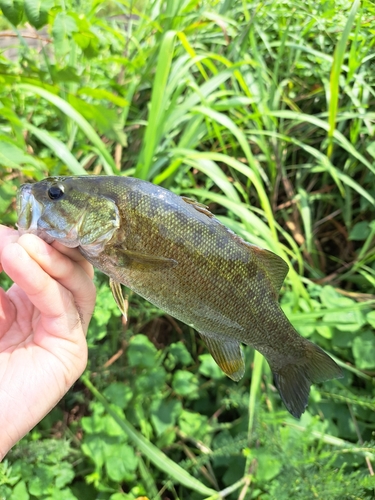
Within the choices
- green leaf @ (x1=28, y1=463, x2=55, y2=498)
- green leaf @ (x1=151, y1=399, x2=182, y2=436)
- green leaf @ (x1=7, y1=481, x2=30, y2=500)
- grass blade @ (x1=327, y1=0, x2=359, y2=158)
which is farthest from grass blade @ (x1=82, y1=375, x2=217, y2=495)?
grass blade @ (x1=327, y1=0, x2=359, y2=158)

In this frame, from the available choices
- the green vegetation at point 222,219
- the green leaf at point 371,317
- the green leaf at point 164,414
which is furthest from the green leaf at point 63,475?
the green leaf at point 371,317

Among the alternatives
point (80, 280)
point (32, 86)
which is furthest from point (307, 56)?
point (80, 280)

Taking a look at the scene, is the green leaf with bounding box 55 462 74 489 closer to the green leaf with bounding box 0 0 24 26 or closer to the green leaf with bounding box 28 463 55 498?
the green leaf with bounding box 28 463 55 498

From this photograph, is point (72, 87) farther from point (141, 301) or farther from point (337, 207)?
point (337, 207)

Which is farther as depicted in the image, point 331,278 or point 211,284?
point 331,278

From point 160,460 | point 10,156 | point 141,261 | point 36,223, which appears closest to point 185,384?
point 160,460

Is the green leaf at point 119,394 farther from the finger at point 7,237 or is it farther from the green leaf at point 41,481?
the finger at point 7,237

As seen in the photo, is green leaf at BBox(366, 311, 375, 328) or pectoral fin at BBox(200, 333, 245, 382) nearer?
pectoral fin at BBox(200, 333, 245, 382)
